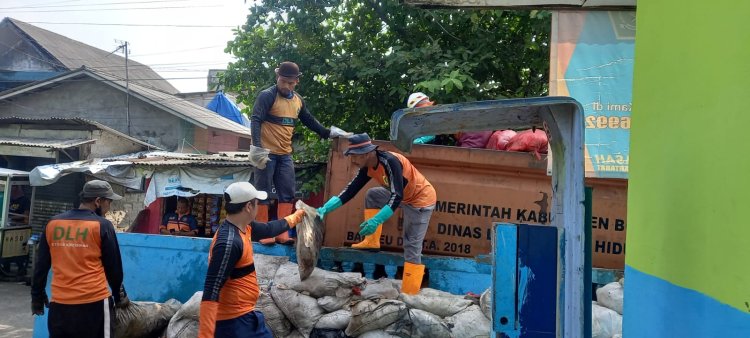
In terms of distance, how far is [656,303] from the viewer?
171 cm

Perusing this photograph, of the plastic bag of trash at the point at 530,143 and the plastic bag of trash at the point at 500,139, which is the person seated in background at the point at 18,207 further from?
the plastic bag of trash at the point at 530,143

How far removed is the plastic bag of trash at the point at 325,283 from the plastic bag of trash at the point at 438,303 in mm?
441

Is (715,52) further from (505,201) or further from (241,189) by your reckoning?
(505,201)

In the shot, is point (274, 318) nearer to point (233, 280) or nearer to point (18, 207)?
point (233, 280)

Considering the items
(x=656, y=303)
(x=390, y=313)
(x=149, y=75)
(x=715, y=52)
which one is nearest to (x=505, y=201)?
(x=390, y=313)

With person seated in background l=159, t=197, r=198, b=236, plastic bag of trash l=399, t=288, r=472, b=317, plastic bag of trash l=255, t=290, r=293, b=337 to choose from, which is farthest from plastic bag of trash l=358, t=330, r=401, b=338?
person seated in background l=159, t=197, r=198, b=236

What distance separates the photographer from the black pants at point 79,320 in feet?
12.9

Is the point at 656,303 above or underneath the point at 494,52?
underneath

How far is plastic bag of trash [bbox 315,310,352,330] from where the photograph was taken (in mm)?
4609

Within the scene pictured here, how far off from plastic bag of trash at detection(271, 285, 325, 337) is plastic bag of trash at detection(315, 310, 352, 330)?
48 mm

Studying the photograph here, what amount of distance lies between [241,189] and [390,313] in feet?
5.24

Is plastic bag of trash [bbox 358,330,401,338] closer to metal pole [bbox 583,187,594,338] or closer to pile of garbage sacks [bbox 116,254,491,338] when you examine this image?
pile of garbage sacks [bbox 116,254,491,338]

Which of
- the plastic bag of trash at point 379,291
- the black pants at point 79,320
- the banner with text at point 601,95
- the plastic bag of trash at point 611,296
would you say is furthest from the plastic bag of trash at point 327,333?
the banner with text at point 601,95

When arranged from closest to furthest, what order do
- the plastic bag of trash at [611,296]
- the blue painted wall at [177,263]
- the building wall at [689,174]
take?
1. the building wall at [689,174]
2. the plastic bag of trash at [611,296]
3. the blue painted wall at [177,263]
